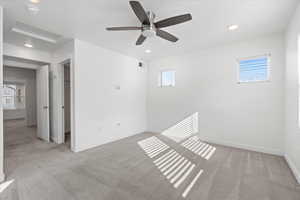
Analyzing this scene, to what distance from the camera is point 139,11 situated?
6.04ft

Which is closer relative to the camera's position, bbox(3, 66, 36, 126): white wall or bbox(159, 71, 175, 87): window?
bbox(159, 71, 175, 87): window

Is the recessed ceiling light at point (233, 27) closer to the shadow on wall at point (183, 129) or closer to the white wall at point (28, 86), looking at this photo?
the shadow on wall at point (183, 129)

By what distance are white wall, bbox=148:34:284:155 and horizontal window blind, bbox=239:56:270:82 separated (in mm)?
132

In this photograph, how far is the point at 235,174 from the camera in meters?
2.23

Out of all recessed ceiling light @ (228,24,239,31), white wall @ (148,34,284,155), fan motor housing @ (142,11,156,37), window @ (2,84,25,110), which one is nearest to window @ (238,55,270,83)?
white wall @ (148,34,284,155)

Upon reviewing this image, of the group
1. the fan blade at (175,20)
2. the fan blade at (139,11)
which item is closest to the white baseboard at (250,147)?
the fan blade at (175,20)

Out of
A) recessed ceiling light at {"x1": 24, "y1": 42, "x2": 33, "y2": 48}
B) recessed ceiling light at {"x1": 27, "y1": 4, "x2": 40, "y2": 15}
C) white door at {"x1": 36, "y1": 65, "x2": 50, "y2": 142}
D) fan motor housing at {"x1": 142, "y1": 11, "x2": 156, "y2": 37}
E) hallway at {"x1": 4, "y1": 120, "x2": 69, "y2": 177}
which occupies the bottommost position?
hallway at {"x1": 4, "y1": 120, "x2": 69, "y2": 177}

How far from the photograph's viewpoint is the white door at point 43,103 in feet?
13.1

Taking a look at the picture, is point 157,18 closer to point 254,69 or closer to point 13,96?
point 254,69

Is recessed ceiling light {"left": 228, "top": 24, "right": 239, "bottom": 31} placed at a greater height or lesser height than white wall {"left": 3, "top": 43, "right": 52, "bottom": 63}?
greater

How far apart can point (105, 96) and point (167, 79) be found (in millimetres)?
2284

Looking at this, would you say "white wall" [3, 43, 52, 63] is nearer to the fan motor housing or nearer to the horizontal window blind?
the fan motor housing

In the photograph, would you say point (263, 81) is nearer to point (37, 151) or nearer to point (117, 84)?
point (117, 84)

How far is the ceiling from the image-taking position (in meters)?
2.05
